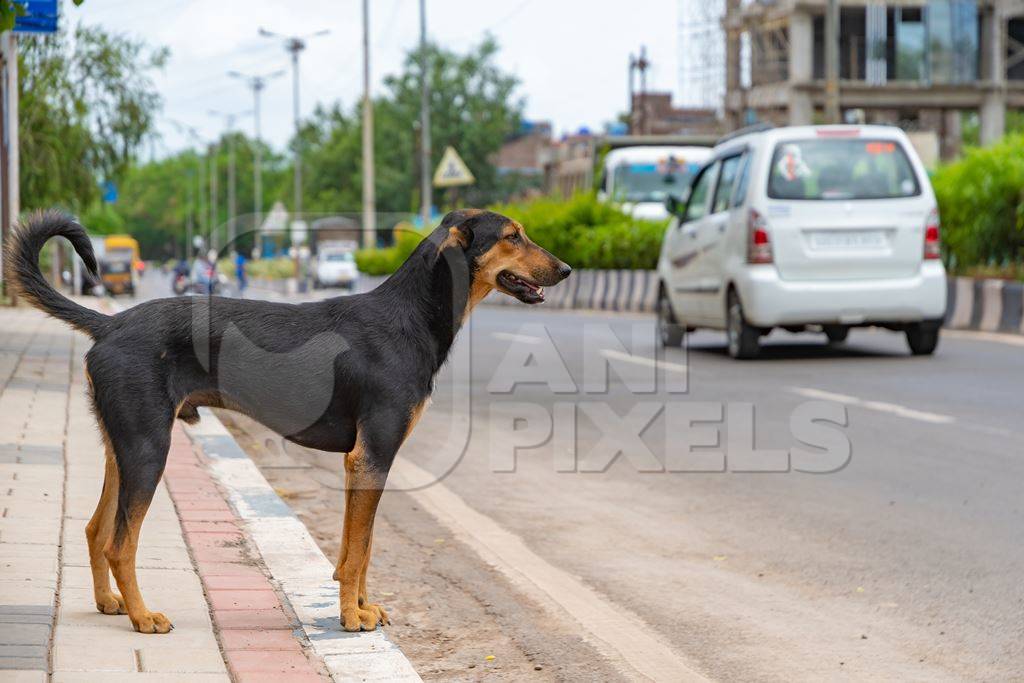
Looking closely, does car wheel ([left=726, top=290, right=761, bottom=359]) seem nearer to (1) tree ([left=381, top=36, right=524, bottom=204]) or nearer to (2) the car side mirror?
(2) the car side mirror

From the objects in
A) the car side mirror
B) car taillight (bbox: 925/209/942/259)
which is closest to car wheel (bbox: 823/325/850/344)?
car taillight (bbox: 925/209/942/259)

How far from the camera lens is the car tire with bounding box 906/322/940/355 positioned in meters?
14.8

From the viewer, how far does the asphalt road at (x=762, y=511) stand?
5.31 metres

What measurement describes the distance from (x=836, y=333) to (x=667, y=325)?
2010 millimetres

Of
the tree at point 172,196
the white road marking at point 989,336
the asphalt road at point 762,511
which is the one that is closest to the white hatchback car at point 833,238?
the asphalt road at point 762,511

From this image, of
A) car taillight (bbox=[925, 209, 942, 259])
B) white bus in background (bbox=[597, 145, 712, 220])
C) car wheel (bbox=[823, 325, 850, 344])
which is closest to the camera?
car taillight (bbox=[925, 209, 942, 259])

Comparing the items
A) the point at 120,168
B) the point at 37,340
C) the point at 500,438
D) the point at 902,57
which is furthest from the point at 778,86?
the point at 500,438

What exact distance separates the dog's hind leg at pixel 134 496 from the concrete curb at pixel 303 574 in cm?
52

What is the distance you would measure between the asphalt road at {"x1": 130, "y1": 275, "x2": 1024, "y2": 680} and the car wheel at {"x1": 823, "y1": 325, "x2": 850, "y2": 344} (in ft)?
4.98

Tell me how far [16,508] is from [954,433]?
5.83 meters

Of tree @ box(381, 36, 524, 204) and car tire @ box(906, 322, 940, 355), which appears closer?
car tire @ box(906, 322, 940, 355)

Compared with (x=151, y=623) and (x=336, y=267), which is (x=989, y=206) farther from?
(x=336, y=267)

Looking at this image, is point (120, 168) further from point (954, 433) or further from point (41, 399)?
point (954, 433)

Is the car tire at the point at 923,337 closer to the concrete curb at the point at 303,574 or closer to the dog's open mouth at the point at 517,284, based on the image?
the concrete curb at the point at 303,574
